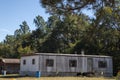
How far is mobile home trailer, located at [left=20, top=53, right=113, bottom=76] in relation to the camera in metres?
37.4

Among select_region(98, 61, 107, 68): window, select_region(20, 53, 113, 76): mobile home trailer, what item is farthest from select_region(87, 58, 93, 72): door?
select_region(98, 61, 107, 68): window

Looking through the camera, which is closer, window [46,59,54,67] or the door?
window [46,59,54,67]

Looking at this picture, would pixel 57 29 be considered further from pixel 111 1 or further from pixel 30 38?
pixel 111 1

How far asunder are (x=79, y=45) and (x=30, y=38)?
27566 millimetres

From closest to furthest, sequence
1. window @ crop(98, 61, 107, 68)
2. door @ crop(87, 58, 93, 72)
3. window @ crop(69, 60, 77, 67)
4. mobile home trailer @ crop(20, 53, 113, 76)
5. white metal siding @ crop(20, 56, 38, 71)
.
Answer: mobile home trailer @ crop(20, 53, 113, 76), white metal siding @ crop(20, 56, 38, 71), window @ crop(69, 60, 77, 67), door @ crop(87, 58, 93, 72), window @ crop(98, 61, 107, 68)

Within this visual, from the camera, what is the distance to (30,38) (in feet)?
261

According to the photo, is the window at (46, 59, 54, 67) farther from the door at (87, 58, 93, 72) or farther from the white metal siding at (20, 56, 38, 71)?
the door at (87, 58, 93, 72)

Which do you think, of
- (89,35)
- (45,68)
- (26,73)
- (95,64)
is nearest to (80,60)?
(95,64)

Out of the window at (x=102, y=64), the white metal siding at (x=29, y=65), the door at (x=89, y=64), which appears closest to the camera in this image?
the white metal siding at (x=29, y=65)

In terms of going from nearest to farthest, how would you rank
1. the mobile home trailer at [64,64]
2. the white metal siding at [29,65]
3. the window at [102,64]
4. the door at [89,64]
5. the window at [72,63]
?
1. the mobile home trailer at [64,64]
2. the white metal siding at [29,65]
3. the window at [72,63]
4. the door at [89,64]
5. the window at [102,64]

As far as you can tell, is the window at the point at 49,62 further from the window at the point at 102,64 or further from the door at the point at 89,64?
the window at the point at 102,64

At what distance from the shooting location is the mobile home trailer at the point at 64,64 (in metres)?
37.4

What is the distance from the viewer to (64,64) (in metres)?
38.4

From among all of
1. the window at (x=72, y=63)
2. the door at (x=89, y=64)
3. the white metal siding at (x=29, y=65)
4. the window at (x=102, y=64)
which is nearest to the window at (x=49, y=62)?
the white metal siding at (x=29, y=65)
